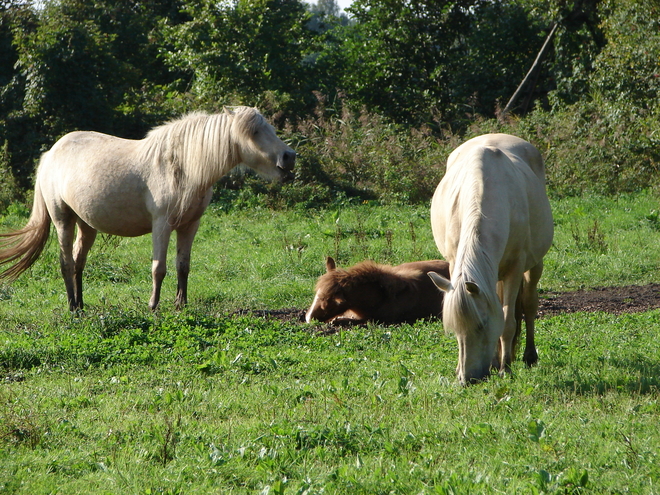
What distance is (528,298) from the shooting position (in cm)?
563

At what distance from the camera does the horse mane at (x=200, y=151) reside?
23.7ft

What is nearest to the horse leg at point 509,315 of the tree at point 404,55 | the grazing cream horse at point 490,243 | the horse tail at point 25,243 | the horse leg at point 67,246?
the grazing cream horse at point 490,243

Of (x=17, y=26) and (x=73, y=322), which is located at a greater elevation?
(x=17, y=26)

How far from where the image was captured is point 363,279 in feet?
24.1

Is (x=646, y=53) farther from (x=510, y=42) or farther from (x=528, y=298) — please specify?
(x=528, y=298)

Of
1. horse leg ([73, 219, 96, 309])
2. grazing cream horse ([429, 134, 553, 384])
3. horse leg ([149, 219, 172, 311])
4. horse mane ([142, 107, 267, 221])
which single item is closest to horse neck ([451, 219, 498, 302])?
grazing cream horse ([429, 134, 553, 384])

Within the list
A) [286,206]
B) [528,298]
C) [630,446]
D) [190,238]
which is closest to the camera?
[630,446]

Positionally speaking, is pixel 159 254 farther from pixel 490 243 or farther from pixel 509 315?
pixel 490 243

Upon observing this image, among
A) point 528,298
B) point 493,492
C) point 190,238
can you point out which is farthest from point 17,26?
point 493,492

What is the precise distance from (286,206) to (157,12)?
44.2 feet

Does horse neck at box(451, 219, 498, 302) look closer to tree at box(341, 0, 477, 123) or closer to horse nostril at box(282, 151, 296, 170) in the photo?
horse nostril at box(282, 151, 296, 170)

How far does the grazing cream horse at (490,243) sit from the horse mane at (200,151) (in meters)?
2.36

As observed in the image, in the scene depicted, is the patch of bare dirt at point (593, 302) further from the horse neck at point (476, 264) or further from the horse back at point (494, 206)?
the horse neck at point (476, 264)

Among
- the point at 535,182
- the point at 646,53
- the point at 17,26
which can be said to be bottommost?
the point at 535,182
